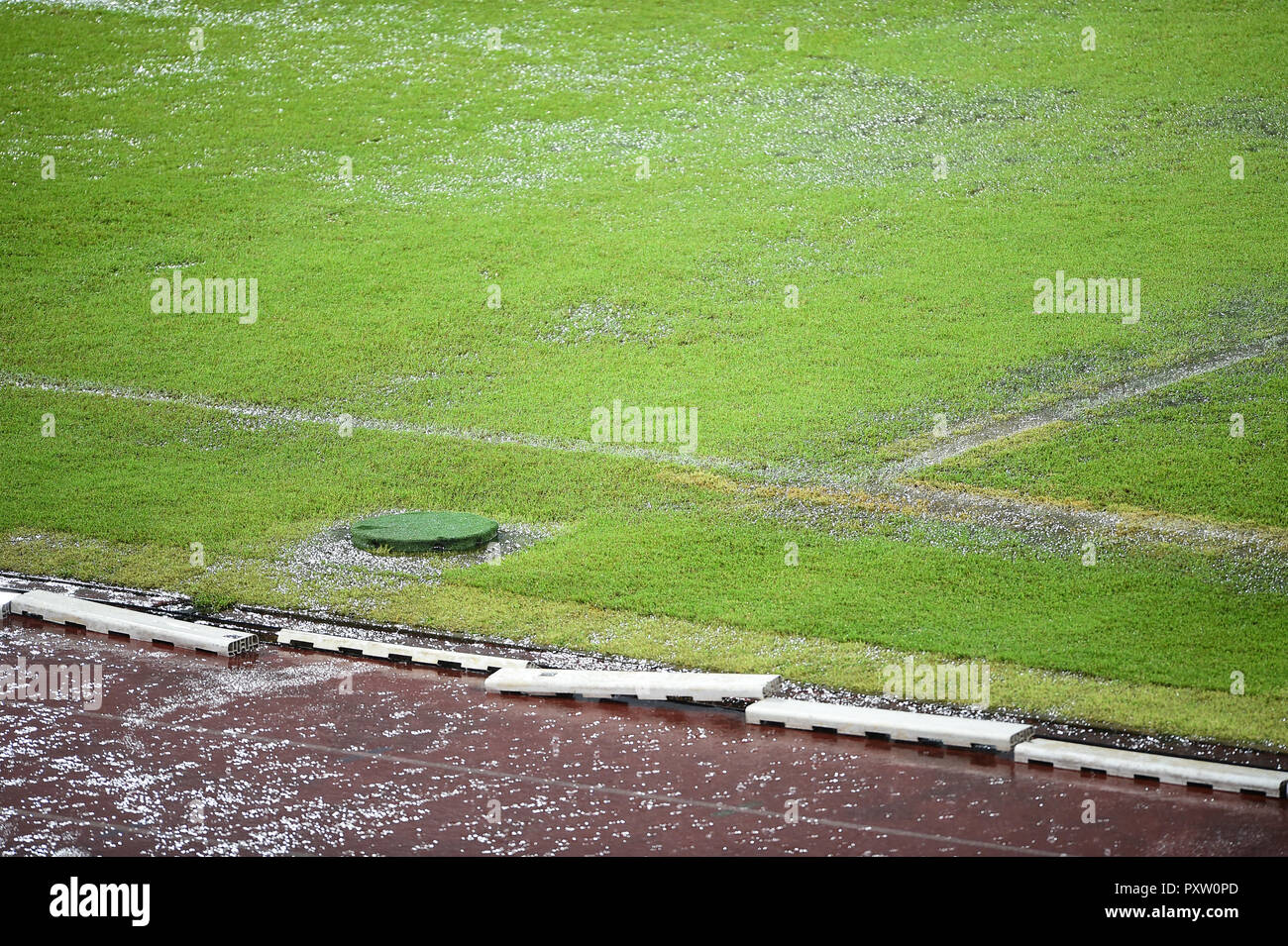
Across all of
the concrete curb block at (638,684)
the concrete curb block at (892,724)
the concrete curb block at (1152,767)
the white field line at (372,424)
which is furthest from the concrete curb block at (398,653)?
the white field line at (372,424)

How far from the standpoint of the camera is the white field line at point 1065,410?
816 inches

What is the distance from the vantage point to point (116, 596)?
16953 mm

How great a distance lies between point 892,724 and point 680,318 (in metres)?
15.2

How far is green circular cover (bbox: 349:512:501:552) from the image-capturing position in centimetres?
1786

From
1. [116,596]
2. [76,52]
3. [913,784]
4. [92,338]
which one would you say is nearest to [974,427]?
[913,784]

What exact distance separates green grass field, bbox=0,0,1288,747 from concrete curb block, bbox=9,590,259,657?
0.99 meters

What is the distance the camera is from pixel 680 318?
2673cm

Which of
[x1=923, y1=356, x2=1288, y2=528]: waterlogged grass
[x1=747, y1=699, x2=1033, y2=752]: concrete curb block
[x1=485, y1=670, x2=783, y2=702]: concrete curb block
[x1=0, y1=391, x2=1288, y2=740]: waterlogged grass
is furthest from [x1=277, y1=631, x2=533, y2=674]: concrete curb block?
[x1=923, y1=356, x2=1288, y2=528]: waterlogged grass

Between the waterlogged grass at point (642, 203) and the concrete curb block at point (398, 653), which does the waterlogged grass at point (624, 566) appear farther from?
the waterlogged grass at point (642, 203)

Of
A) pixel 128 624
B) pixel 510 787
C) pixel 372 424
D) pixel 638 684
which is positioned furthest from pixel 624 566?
pixel 372 424

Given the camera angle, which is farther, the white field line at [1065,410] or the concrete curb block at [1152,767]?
the white field line at [1065,410]

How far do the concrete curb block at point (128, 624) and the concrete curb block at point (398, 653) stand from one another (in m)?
0.51

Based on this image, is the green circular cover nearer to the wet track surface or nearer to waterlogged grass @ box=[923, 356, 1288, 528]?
the wet track surface

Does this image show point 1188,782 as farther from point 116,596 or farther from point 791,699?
point 116,596
